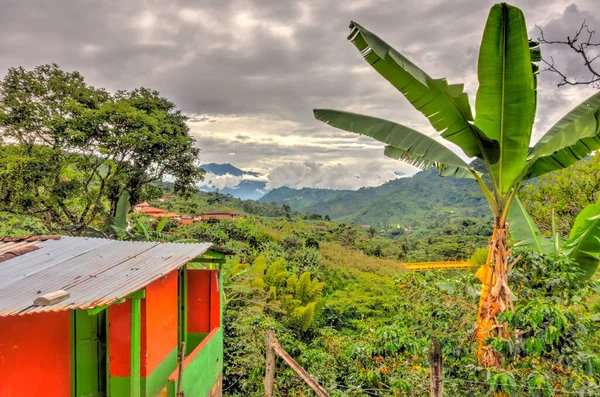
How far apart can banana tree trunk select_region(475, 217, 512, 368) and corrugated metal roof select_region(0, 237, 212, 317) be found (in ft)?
9.62

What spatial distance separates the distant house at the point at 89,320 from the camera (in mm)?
2768

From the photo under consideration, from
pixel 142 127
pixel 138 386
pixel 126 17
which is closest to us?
pixel 138 386

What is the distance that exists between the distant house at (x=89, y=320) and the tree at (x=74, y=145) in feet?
23.3

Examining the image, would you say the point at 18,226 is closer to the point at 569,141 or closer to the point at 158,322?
the point at 158,322

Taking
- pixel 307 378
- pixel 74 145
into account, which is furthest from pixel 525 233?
pixel 74 145

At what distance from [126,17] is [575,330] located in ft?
38.4

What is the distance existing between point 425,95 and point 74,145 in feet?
39.1

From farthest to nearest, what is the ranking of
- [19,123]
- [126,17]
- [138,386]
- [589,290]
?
→ [19,123] < [126,17] < [138,386] < [589,290]

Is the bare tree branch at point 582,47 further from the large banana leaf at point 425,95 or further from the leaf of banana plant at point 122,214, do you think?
the leaf of banana plant at point 122,214

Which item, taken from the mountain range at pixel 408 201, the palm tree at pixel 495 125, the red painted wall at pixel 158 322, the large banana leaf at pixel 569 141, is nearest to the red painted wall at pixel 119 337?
the red painted wall at pixel 158 322

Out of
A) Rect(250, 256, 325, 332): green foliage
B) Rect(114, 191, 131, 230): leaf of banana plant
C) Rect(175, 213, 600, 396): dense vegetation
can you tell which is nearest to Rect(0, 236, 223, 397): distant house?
Rect(175, 213, 600, 396): dense vegetation

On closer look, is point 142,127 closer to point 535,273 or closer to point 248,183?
point 535,273

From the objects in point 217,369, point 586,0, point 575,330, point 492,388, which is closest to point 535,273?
point 575,330

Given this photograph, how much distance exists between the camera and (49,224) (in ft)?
37.8
